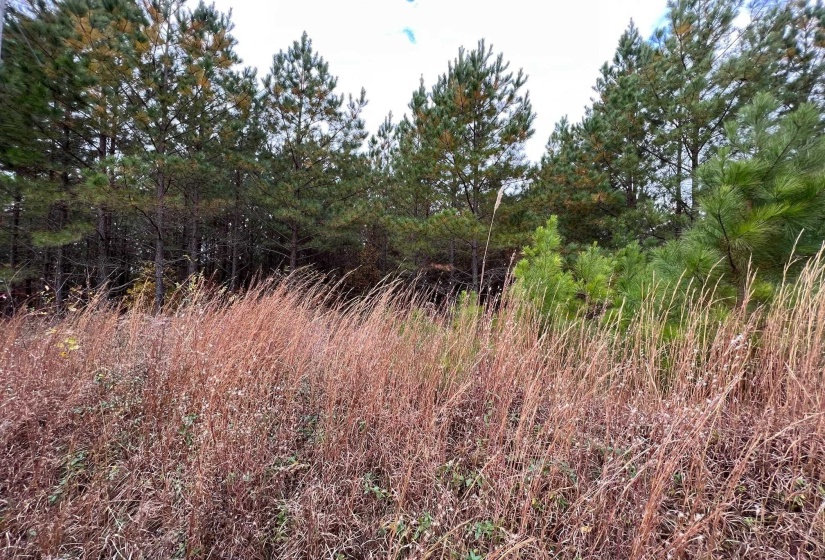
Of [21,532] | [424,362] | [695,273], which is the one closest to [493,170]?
[695,273]

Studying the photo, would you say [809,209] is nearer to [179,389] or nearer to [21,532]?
[179,389]

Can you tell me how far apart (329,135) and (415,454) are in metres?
9.23

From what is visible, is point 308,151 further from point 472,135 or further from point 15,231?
point 15,231

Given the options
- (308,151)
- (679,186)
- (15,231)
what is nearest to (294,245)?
(308,151)

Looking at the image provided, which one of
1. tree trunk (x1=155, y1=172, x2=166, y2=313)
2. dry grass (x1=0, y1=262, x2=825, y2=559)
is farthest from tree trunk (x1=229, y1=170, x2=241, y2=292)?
dry grass (x1=0, y1=262, x2=825, y2=559)

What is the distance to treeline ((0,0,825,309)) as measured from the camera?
5891 mm

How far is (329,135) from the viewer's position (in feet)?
29.9

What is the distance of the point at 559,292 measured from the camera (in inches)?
119

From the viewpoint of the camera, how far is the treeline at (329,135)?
5.89 m

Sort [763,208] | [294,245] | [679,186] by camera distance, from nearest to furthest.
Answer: [763,208], [679,186], [294,245]

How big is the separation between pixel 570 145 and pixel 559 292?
6.51 m

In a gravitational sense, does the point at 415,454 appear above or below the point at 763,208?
below

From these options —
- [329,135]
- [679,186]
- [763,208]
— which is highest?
[329,135]

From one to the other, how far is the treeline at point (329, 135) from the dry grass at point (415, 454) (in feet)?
6.04
